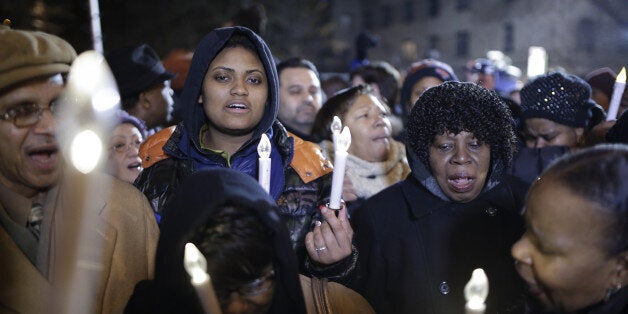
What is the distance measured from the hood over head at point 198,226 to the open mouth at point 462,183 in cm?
118

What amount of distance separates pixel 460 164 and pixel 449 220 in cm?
30

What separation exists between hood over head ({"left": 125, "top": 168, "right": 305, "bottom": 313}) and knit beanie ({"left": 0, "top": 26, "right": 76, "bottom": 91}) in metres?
0.67

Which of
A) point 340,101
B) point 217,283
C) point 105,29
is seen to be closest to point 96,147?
point 217,283

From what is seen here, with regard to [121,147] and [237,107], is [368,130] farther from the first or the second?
[121,147]

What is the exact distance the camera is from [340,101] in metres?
3.80

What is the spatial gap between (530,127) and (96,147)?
292cm

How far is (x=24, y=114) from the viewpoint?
5.78 ft

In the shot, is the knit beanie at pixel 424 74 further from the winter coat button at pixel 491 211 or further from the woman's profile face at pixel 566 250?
the woman's profile face at pixel 566 250

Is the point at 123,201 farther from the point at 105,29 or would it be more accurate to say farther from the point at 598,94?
the point at 105,29

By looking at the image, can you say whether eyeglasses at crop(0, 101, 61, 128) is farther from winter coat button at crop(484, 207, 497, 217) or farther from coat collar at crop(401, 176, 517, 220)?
winter coat button at crop(484, 207, 497, 217)

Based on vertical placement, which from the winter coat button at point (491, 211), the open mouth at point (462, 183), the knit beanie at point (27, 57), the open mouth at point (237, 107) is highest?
the knit beanie at point (27, 57)

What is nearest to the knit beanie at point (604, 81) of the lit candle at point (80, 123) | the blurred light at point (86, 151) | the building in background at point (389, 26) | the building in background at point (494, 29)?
the building in background at point (389, 26)

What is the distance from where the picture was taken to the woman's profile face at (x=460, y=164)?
246 cm

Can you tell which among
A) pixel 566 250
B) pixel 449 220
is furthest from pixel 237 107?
pixel 566 250
